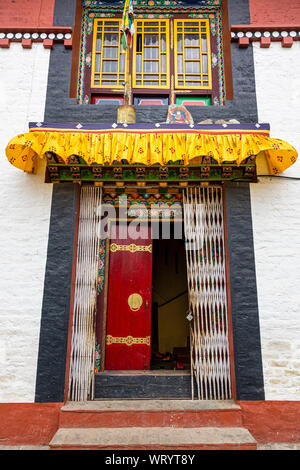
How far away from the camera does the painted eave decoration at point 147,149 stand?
4.84 meters

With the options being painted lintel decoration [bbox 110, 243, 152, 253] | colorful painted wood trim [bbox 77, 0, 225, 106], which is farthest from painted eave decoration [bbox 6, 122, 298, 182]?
colorful painted wood trim [bbox 77, 0, 225, 106]

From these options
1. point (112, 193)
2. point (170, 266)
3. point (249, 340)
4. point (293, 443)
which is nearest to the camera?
point (293, 443)

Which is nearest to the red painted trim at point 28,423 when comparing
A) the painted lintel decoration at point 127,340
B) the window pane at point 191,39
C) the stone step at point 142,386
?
the stone step at point 142,386

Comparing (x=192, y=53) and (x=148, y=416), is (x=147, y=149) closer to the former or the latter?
(x=192, y=53)

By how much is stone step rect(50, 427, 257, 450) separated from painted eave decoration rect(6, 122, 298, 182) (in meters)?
3.64

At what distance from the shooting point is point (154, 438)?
436cm

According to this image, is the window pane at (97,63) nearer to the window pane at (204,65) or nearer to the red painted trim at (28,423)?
the window pane at (204,65)

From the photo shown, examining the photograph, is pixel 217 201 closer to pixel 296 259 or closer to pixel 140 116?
pixel 296 259

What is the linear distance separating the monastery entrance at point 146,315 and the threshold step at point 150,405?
0.15m

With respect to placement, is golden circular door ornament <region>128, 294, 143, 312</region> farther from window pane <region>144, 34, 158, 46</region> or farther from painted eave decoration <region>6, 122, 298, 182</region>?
window pane <region>144, 34, 158, 46</region>

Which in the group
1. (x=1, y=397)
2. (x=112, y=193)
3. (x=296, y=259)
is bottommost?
(x=1, y=397)

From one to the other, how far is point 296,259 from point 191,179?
206 centimetres

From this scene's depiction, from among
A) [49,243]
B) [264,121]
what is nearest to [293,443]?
[49,243]

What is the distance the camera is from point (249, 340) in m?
5.02
